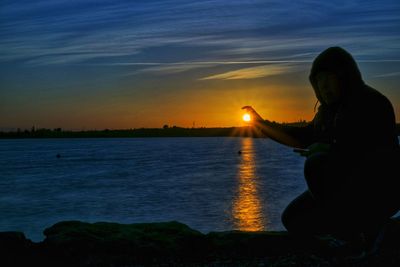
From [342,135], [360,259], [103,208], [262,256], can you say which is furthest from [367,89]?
[103,208]

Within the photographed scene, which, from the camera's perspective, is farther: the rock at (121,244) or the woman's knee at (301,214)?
the rock at (121,244)

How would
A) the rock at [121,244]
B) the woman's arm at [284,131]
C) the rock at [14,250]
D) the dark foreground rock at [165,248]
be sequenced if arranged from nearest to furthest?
the woman's arm at [284,131] → the dark foreground rock at [165,248] → the rock at [14,250] → the rock at [121,244]

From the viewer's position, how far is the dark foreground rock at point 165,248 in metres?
6.48

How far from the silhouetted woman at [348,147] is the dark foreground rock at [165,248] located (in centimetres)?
222

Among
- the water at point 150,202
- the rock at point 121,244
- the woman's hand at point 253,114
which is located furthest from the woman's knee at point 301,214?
the water at point 150,202

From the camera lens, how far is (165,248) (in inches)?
285

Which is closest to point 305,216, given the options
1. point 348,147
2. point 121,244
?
point 348,147

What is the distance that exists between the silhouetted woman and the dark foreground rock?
87.2 inches

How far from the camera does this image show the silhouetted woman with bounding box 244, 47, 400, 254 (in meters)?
3.74

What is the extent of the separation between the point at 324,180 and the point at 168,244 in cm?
383

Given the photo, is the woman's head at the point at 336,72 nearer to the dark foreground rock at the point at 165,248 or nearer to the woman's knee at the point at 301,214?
the woman's knee at the point at 301,214

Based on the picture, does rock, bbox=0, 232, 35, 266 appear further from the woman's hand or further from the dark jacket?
the dark jacket

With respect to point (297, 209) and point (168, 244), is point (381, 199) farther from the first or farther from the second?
point (168, 244)

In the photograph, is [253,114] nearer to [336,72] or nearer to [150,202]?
[336,72]
